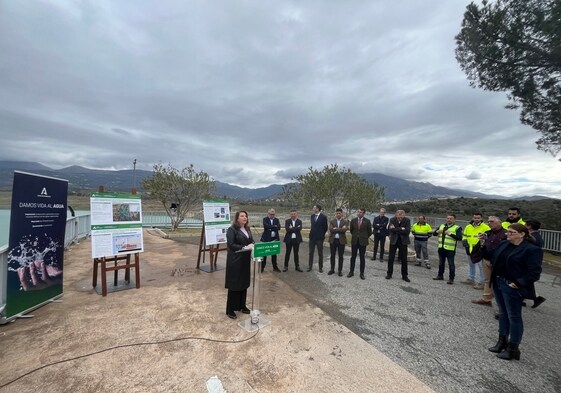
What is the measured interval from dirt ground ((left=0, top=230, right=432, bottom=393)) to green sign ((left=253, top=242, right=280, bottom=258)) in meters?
1.09

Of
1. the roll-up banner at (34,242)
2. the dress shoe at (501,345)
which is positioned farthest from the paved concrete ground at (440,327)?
the roll-up banner at (34,242)

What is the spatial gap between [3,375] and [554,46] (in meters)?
14.7

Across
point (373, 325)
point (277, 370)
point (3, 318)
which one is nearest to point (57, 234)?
point (3, 318)

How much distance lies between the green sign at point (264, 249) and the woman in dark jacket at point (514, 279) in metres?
2.99

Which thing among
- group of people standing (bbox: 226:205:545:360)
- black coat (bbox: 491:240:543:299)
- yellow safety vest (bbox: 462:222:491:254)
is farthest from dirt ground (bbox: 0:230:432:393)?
yellow safety vest (bbox: 462:222:491:254)

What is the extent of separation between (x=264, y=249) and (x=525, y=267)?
10.7 feet

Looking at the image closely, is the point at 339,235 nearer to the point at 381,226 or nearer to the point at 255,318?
the point at 381,226

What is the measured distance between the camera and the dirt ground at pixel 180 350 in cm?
262

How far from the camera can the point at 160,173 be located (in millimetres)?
16422

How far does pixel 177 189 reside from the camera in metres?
16.7

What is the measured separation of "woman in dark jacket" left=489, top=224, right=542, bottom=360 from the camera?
309cm

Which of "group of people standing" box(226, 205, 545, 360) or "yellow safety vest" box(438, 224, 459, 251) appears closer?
"group of people standing" box(226, 205, 545, 360)

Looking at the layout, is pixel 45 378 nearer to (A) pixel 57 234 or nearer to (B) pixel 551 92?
(A) pixel 57 234

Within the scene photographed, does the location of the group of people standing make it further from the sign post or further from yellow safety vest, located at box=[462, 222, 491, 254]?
the sign post
